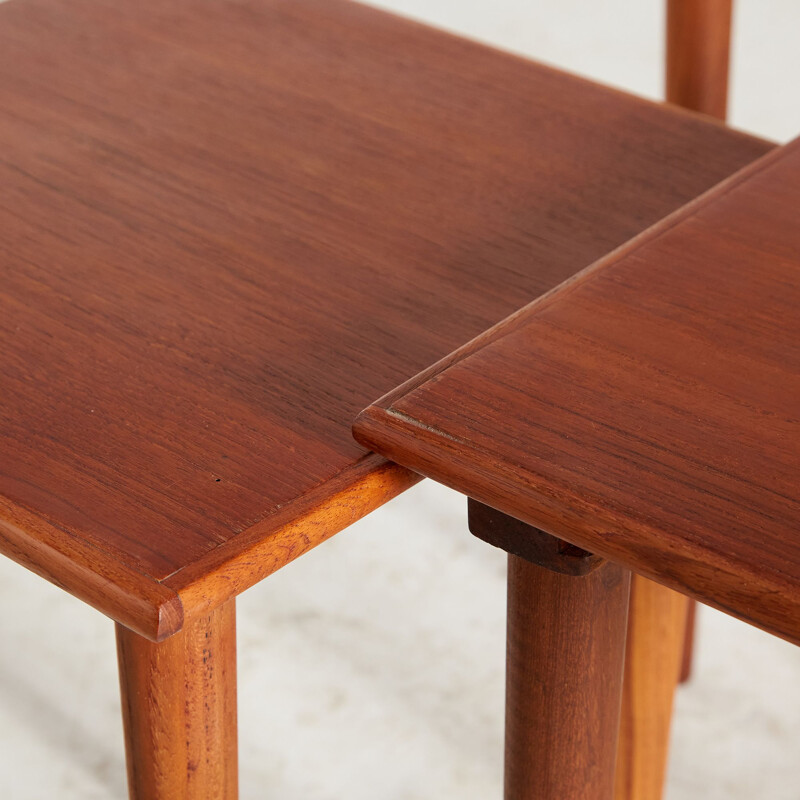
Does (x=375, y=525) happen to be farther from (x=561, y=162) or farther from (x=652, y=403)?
(x=652, y=403)

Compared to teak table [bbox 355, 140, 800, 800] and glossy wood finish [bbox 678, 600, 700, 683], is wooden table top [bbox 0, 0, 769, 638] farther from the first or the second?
glossy wood finish [bbox 678, 600, 700, 683]

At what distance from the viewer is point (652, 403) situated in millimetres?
445

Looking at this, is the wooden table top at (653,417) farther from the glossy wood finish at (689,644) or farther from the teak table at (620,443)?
the glossy wood finish at (689,644)

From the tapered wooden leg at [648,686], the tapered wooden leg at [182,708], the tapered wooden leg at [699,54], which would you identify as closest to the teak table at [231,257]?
the tapered wooden leg at [182,708]

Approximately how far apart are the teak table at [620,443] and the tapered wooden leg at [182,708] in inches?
4.3

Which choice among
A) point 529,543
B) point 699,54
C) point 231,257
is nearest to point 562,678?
point 529,543

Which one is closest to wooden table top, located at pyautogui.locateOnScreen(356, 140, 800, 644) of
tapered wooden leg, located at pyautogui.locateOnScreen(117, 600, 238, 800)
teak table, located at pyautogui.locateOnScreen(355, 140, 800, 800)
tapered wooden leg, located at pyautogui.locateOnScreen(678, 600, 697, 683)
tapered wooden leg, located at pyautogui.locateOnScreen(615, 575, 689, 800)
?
teak table, located at pyautogui.locateOnScreen(355, 140, 800, 800)

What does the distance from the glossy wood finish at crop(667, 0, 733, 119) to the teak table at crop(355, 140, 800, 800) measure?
292 millimetres

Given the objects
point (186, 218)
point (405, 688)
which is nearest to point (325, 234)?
point (186, 218)

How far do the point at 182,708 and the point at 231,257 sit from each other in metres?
0.21

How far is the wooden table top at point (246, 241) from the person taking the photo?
0.46m

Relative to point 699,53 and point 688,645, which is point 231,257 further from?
point 688,645

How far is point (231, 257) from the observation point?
0.61m

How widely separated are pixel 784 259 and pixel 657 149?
22 centimetres
